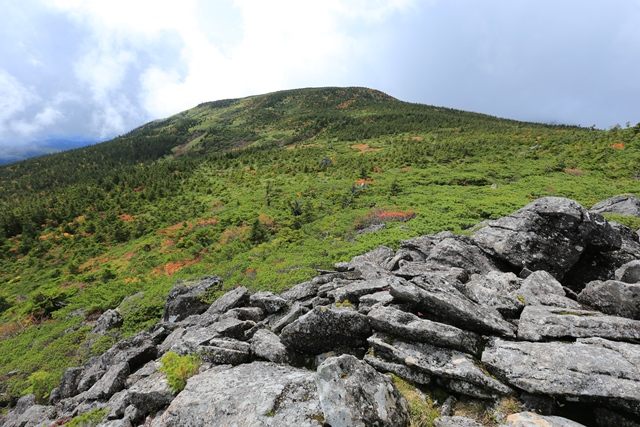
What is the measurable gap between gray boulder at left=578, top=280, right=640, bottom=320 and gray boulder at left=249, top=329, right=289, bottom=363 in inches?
381

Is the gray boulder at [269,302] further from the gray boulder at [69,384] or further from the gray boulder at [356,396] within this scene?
the gray boulder at [69,384]

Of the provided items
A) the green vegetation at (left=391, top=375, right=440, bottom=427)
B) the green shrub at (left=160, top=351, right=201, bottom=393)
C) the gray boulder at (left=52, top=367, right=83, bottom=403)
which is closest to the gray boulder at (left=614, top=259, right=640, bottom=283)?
the green vegetation at (left=391, top=375, right=440, bottom=427)

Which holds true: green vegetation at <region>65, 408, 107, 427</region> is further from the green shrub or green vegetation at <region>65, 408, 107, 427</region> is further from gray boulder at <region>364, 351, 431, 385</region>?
gray boulder at <region>364, 351, 431, 385</region>

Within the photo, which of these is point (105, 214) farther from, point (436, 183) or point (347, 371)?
point (347, 371)

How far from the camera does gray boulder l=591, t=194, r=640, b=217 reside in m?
24.3

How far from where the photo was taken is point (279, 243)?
92.1ft

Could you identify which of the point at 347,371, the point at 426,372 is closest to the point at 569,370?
the point at 426,372

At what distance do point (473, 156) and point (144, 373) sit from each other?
53.6m

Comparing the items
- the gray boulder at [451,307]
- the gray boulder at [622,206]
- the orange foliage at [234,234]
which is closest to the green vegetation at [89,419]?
the gray boulder at [451,307]

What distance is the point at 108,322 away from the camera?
20.2 metres

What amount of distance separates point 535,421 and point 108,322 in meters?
21.2

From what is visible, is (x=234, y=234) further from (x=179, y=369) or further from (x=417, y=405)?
(x=417, y=405)

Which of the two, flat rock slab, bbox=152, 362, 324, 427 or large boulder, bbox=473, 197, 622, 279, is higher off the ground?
large boulder, bbox=473, 197, 622, 279

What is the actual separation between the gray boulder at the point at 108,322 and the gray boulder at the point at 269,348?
13.0 meters
